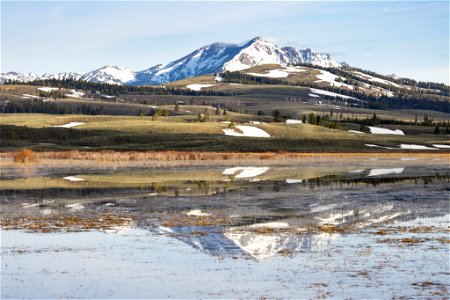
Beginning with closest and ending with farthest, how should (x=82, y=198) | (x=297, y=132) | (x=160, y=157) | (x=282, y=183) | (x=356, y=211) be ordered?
(x=356, y=211)
(x=82, y=198)
(x=282, y=183)
(x=160, y=157)
(x=297, y=132)

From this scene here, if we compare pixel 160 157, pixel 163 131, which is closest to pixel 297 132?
pixel 163 131

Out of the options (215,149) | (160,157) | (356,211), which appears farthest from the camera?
(215,149)

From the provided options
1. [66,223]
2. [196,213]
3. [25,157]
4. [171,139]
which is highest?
[196,213]

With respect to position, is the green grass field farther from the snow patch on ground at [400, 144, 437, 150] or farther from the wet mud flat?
the wet mud flat

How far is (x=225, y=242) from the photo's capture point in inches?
876

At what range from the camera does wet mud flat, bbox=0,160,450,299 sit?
16.4m

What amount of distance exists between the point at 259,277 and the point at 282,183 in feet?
98.7

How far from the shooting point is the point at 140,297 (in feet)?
50.8

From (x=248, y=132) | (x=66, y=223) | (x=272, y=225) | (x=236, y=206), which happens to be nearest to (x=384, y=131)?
(x=248, y=132)

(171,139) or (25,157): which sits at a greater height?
(25,157)

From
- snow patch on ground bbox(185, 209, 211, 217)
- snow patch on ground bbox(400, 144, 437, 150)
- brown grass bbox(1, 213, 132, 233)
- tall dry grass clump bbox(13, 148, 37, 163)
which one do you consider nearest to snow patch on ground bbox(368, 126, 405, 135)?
snow patch on ground bbox(400, 144, 437, 150)

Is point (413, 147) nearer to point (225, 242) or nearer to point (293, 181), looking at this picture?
point (293, 181)

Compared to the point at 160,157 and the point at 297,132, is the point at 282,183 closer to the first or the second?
the point at 160,157

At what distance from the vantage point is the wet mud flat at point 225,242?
16.4 m
